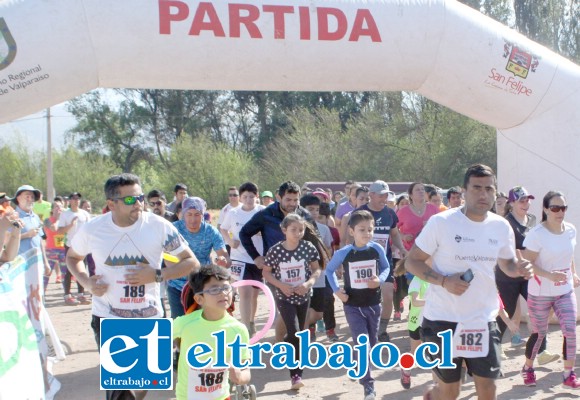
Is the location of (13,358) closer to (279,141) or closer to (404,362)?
(404,362)

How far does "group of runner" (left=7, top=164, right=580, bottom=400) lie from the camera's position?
4691mm

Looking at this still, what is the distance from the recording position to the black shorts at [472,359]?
4.69 meters

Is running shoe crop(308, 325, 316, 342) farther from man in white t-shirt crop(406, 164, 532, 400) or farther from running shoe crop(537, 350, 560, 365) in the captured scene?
man in white t-shirt crop(406, 164, 532, 400)

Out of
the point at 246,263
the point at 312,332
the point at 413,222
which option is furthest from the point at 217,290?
the point at 413,222

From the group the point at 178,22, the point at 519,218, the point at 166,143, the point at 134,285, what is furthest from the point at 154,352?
the point at 166,143

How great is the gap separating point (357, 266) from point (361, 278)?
0.12 metres

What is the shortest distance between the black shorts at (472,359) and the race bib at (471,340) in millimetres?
41

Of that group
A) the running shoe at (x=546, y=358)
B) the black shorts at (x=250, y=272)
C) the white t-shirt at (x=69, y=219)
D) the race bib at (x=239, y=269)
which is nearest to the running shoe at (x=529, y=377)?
the running shoe at (x=546, y=358)

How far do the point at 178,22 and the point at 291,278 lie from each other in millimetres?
2690

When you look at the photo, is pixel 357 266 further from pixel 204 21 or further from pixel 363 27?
pixel 204 21

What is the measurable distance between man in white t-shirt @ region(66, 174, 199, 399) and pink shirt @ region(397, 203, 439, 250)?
4547 mm

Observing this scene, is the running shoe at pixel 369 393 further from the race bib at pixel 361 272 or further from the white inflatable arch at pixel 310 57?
the white inflatable arch at pixel 310 57

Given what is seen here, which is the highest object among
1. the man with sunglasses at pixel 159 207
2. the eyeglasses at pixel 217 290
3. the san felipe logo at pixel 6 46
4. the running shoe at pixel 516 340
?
the san felipe logo at pixel 6 46

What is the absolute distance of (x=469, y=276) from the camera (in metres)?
4.59
